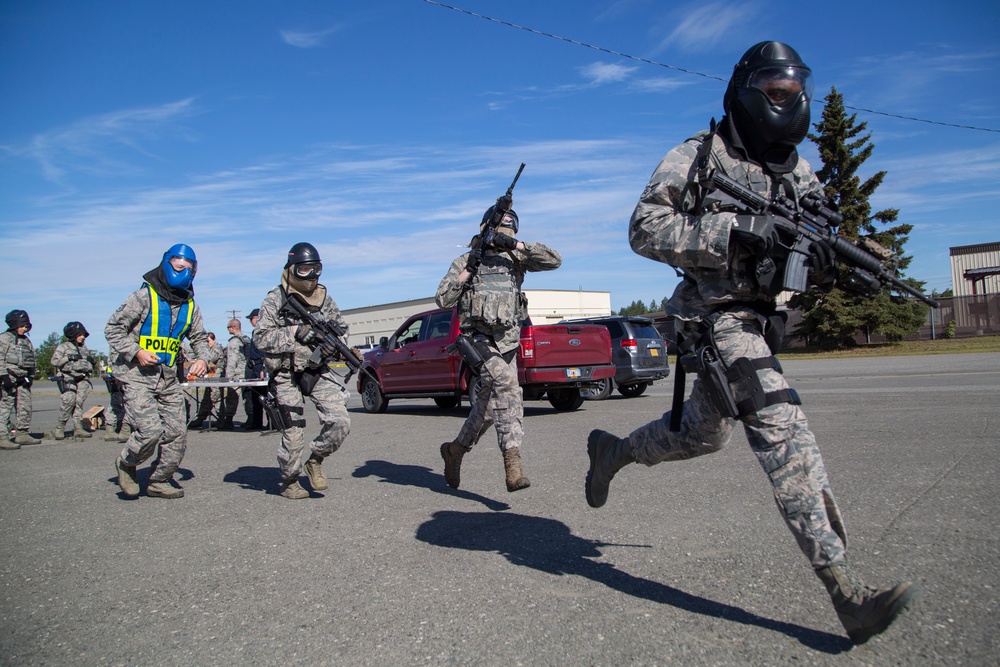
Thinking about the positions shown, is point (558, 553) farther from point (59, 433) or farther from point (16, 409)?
point (59, 433)

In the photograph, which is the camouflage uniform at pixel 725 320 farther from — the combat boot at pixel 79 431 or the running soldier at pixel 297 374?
the combat boot at pixel 79 431

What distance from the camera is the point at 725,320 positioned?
313 cm

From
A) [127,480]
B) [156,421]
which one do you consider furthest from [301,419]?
[127,480]

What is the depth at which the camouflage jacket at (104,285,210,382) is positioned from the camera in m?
6.14

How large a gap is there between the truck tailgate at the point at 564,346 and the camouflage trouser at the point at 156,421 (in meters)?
6.05

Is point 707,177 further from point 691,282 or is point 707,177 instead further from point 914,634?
point 914,634

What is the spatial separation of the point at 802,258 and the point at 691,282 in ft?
1.67

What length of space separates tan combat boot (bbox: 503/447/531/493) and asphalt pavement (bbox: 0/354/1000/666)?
0.47 ft

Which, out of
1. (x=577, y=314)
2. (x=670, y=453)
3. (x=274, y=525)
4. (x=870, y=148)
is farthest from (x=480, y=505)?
(x=577, y=314)

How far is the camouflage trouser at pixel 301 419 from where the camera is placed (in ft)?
19.6

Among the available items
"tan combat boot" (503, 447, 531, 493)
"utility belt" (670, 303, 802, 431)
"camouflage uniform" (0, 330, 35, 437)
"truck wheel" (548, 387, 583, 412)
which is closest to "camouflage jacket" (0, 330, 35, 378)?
"camouflage uniform" (0, 330, 35, 437)

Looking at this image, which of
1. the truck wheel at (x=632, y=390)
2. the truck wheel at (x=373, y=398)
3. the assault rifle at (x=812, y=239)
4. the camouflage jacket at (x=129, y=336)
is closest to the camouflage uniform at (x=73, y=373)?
the truck wheel at (x=373, y=398)

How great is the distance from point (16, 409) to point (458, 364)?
6980 mm

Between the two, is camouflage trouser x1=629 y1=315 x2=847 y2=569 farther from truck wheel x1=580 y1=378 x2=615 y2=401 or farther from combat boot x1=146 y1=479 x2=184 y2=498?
truck wheel x1=580 y1=378 x2=615 y2=401
